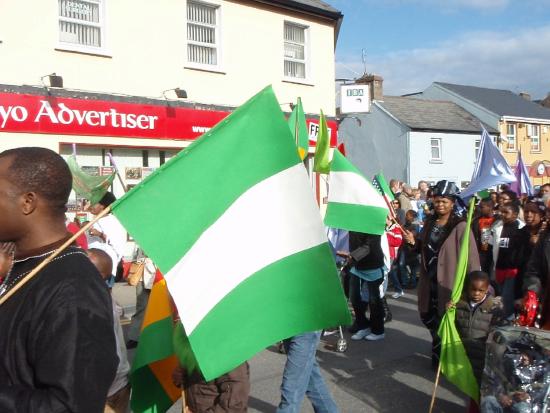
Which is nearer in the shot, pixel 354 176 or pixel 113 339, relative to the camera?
pixel 113 339

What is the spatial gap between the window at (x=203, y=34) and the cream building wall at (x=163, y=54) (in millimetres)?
185

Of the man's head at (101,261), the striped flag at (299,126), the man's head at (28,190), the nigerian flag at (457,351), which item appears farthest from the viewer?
the striped flag at (299,126)

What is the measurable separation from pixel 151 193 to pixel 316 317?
3.12 feet

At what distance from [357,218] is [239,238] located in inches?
139

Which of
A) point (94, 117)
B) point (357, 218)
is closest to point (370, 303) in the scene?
point (357, 218)

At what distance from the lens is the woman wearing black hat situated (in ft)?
20.1

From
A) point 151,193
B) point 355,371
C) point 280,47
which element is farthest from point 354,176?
point 280,47

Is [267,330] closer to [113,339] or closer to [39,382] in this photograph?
[113,339]

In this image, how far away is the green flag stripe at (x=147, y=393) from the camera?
343cm

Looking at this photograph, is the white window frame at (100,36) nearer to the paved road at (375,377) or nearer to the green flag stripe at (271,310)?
the paved road at (375,377)

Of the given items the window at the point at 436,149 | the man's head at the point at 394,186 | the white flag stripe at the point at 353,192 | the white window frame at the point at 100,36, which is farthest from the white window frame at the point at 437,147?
the white flag stripe at the point at 353,192

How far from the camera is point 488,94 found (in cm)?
4131

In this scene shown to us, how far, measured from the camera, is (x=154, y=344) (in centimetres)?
342

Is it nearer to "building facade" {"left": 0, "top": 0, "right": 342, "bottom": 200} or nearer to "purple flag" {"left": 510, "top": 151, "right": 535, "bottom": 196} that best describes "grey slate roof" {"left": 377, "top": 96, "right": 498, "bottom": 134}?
"building facade" {"left": 0, "top": 0, "right": 342, "bottom": 200}
